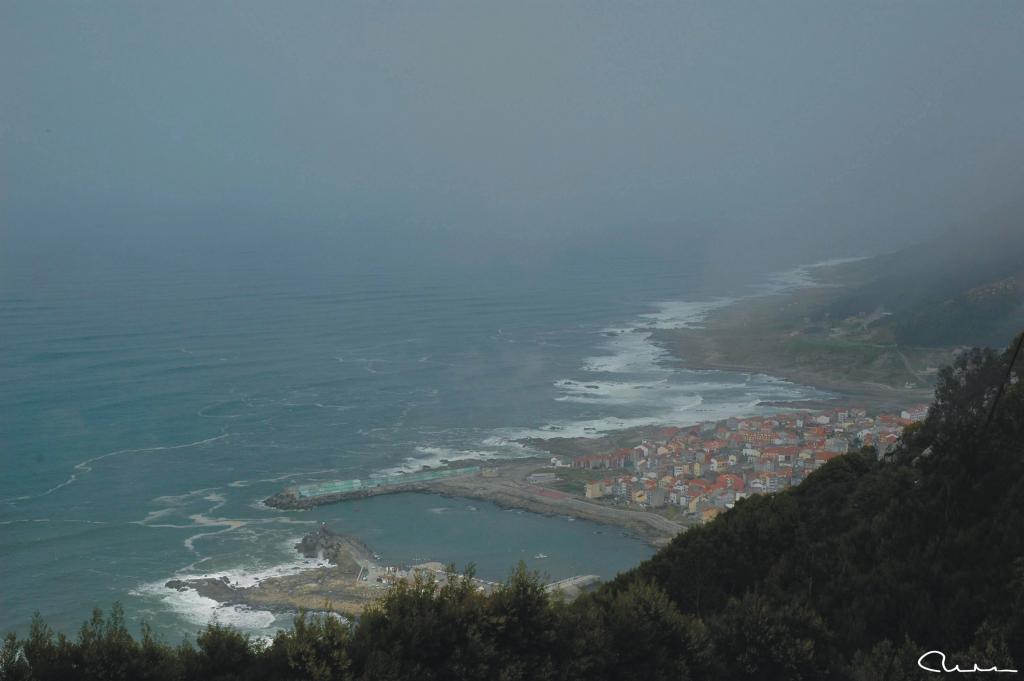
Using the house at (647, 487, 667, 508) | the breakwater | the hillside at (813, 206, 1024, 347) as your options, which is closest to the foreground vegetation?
the house at (647, 487, 667, 508)

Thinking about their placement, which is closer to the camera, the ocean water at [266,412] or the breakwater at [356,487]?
the ocean water at [266,412]

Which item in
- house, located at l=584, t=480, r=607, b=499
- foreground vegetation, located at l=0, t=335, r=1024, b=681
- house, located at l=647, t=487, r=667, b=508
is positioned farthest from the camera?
house, located at l=584, t=480, r=607, b=499

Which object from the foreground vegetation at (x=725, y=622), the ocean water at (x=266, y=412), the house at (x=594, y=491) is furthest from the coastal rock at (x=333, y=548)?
the foreground vegetation at (x=725, y=622)

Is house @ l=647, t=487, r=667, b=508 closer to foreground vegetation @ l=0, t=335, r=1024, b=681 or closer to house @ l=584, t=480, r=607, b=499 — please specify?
house @ l=584, t=480, r=607, b=499

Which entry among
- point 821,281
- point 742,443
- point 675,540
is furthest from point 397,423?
point 821,281

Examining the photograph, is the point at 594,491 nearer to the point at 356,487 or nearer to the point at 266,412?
the point at 356,487

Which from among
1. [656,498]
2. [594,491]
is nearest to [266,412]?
[594,491]
